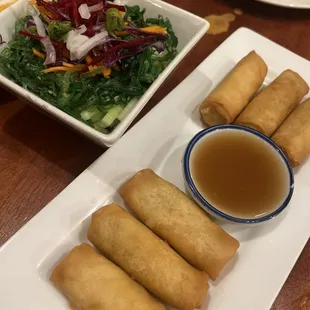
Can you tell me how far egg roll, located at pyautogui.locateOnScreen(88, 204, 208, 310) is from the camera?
1.32m

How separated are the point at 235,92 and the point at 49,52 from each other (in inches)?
31.2

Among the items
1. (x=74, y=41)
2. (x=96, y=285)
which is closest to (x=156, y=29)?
(x=74, y=41)

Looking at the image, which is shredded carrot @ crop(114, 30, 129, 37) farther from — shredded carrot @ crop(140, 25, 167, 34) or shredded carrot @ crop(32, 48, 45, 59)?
shredded carrot @ crop(32, 48, 45, 59)

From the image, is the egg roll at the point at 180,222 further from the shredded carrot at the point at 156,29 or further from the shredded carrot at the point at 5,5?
the shredded carrot at the point at 5,5

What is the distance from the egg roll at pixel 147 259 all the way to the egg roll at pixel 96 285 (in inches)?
1.7

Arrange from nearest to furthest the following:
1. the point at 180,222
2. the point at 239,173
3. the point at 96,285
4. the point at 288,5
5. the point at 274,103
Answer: the point at 96,285 → the point at 180,222 → the point at 239,173 → the point at 274,103 → the point at 288,5

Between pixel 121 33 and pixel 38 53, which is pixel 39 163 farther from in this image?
pixel 121 33

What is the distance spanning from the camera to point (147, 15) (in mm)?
1886

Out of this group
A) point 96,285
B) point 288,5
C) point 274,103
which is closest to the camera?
point 96,285

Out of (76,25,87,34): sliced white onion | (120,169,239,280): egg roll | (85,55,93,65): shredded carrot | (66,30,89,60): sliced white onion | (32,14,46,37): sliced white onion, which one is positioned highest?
(76,25,87,34): sliced white onion

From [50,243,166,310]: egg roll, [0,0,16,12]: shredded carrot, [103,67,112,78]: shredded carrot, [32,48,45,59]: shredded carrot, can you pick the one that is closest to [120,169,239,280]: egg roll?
[50,243,166,310]: egg roll

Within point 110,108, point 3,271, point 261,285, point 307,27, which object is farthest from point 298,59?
point 3,271

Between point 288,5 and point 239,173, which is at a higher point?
point 288,5

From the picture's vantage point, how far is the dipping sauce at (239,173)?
58.7 inches
